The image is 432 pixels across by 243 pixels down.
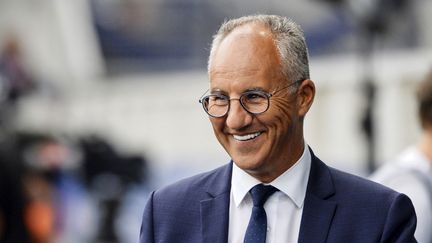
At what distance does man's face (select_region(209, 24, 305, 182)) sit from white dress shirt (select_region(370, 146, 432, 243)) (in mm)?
1308

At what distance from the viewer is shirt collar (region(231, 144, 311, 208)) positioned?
3.83 m

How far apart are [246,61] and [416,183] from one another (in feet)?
5.07

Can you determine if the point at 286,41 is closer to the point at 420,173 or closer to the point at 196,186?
the point at 196,186

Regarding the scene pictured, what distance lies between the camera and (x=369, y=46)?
35.4ft

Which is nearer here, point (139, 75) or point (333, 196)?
point (333, 196)

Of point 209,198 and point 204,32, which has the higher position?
point 209,198

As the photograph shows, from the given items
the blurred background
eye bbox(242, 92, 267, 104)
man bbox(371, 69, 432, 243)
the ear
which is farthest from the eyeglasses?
the blurred background

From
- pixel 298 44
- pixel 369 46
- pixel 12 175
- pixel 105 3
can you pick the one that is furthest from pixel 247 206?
pixel 105 3

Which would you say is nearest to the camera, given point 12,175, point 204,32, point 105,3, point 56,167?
point 12,175

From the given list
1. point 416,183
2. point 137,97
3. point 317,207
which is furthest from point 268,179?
point 137,97

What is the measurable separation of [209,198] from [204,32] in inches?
722

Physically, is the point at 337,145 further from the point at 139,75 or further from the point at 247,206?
the point at 247,206

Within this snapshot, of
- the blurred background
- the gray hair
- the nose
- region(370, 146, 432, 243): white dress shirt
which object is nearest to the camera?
the nose

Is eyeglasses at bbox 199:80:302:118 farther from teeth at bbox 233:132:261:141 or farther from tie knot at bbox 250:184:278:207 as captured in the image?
tie knot at bbox 250:184:278:207
